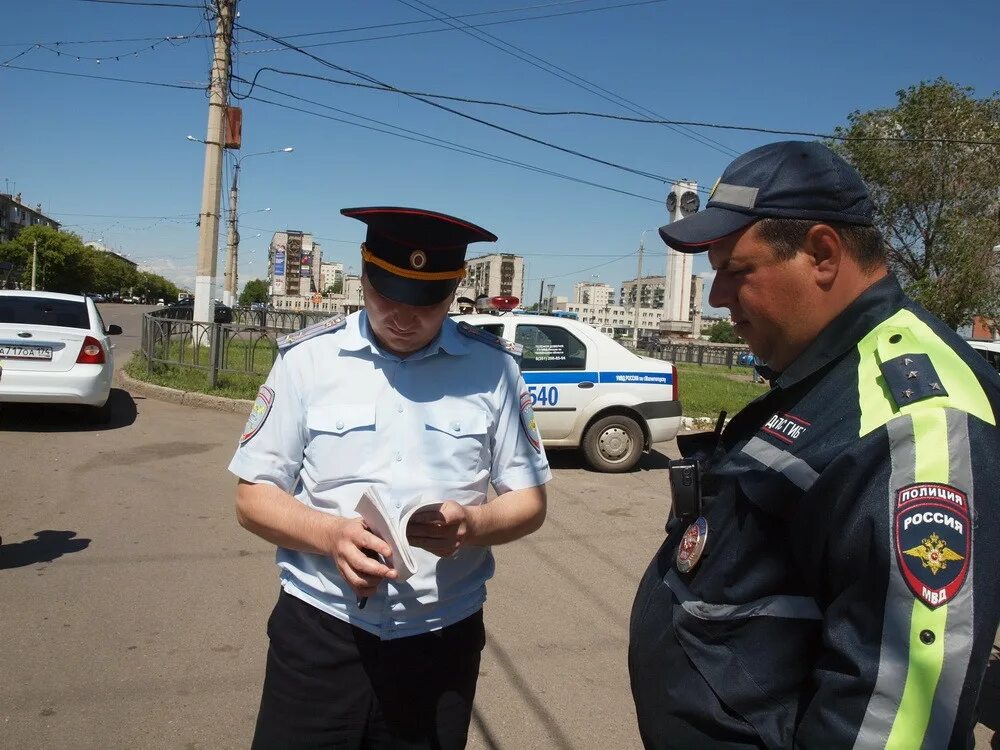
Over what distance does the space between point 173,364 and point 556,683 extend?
35.4 ft

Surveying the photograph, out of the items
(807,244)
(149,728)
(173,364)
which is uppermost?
(807,244)

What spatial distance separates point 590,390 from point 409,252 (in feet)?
22.1

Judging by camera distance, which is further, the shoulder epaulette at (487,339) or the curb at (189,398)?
the curb at (189,398)

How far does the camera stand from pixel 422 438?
6.10ft

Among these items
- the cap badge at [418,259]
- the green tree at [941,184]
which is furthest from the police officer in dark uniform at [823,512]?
the green tree at [941,184]

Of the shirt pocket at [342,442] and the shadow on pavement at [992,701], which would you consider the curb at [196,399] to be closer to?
the shadow on pavement at [992,701]

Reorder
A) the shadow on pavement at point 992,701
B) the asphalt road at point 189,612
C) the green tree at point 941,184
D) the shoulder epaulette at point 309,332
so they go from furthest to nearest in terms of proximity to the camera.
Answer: the green tree at point 941,184 < the shadow on pavement at point 992,701 < the asphalt road at point 189,612 < the shoulder epaulette at point 309,332

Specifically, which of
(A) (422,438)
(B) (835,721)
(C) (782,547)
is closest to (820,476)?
(C) (782,547)

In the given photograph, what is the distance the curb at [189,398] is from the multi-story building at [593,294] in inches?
4810

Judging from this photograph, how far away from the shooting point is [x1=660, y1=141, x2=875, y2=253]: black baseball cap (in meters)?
1.32

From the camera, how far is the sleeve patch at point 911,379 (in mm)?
1113

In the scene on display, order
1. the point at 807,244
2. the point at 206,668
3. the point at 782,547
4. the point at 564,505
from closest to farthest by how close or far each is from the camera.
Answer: the point at 782,547, the point at 807,244, the point at 206,668, the point at 564,505

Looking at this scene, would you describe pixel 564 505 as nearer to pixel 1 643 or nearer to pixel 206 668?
pixel 206 668

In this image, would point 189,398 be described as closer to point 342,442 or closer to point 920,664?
point 342,442
